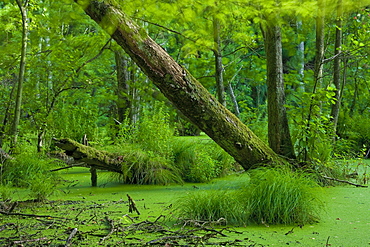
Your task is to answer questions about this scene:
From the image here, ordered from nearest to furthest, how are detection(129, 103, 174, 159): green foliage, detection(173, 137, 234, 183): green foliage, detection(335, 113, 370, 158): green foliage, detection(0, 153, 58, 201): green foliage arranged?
detection(0, 153, 58, 201): green foliage < detection(173, 137, 234, 183): green foliage < detection(129, 103, 174, 159): green foliage < detection(335, 113, 370, 158): green foliage

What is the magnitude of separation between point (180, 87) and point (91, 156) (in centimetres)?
166

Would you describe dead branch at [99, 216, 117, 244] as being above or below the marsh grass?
below

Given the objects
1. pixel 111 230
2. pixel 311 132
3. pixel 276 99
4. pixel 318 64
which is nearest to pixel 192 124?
pixel 276 99

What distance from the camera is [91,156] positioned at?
18.0ft

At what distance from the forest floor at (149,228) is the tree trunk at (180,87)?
865 millimetres

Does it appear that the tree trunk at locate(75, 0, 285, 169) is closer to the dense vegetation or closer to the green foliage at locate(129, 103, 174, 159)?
the dense vegetation

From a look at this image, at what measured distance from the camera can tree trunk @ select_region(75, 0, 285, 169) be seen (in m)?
4.13

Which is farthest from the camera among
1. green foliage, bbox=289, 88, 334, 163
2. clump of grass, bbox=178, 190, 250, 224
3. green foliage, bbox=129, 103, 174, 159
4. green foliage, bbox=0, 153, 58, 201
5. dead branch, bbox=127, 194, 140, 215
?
green foliage, bbox=129, 103, 174, 159

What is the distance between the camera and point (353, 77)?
1050 cm

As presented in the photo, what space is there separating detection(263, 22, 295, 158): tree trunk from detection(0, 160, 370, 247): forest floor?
3.45ft

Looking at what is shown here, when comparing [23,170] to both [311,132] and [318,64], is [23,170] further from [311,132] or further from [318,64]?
[318,64]

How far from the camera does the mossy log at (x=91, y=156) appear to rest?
5.23 meters

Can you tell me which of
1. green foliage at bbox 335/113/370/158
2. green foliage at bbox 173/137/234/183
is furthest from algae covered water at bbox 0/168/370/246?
green foliage at bbox 335/113/370/158

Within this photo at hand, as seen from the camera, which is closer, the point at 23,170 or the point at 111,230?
the point at 111,230
